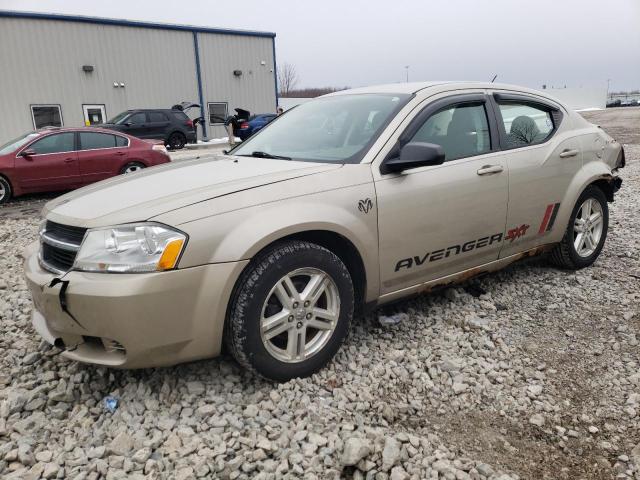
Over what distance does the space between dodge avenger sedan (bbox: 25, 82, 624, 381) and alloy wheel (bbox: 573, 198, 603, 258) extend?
13.1 inches

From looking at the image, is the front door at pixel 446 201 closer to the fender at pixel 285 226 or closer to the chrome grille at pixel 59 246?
the fender at pixel 285 226

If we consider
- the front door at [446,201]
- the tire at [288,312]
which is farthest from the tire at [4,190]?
the front door at [446,201]

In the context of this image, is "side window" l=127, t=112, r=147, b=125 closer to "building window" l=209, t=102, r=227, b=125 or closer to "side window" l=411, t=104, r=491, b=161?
Result: "building window" l=209, t=102, r=227, b=125

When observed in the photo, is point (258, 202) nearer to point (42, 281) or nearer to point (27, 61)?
point (42, 281)

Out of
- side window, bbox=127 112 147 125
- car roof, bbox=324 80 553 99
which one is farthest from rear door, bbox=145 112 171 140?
car roof, bbox=324 80 553 99

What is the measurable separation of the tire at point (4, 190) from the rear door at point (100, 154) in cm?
122

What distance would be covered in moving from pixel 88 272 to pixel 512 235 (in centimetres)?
288

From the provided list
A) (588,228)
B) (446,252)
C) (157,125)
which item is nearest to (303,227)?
(446,252)

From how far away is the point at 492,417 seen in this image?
2.63m

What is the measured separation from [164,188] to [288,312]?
95cm

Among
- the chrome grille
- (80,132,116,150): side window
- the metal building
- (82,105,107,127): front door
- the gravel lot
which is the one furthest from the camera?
(82,105,107,127): front door

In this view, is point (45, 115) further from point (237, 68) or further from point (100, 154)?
point (100, 154)

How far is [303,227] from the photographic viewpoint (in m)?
2.68

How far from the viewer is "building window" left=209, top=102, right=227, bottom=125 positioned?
86.6ft
